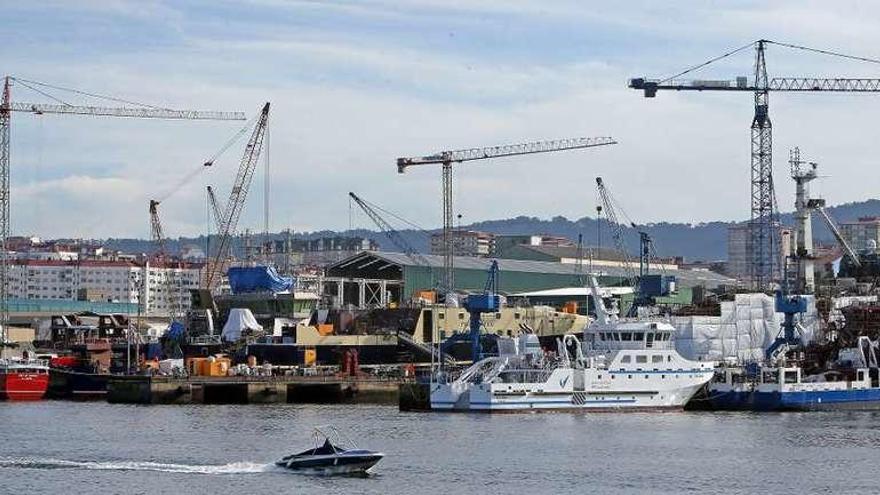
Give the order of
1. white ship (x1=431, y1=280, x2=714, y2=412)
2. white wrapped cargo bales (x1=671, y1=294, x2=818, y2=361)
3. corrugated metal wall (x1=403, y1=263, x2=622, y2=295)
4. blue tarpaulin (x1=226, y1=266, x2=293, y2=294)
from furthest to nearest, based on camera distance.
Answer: corrugated metal wall (x1=403, y1=263, x2=622, y2=295), blue tarpaulin (x1=226, y1=266, x2=293, y2=294), white wrapped cargo bales (x1=671, y1=294, x2=818, y2=361), white ship (x1=431, y1=280, x2=714, y2=412)

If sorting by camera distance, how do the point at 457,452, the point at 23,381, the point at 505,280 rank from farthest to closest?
the point at 505,280 < the point at 23,381 < the point at 457,452

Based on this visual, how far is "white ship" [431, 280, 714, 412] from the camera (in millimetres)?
99188

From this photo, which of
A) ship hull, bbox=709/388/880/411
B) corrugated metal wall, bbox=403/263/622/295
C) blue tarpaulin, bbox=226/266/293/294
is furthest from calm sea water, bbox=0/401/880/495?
corrugated metal wall, bbox=403/263/622/295

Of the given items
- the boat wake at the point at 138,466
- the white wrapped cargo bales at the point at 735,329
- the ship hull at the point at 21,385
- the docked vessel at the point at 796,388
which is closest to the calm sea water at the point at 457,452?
the boat wake at the point at 138,466

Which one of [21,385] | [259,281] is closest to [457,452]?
[21,385]

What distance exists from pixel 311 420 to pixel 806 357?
36337 mm

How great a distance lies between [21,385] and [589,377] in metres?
46.5

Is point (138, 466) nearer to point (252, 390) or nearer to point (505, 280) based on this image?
point (252, 390)

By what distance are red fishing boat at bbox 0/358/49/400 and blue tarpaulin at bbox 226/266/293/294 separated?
42.1 m

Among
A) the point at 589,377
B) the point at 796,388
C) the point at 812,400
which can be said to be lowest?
the point at 812,400

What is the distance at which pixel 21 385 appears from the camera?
4872 inches

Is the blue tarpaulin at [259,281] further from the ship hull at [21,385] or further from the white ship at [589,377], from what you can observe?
the white ship at [589,377]

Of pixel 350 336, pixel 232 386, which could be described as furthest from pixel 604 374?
pixel 350 336

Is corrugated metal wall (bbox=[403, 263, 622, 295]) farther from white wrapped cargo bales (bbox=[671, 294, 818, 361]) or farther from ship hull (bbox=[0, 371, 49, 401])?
ship hull (bbox=[0, 371, 49, 401])
